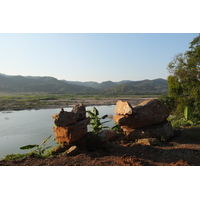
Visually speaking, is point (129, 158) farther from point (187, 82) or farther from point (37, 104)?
point (37, 104)

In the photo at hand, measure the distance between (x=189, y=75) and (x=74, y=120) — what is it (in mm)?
9554

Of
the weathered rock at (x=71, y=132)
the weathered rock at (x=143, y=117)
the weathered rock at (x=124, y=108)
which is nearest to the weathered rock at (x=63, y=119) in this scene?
the weathered rock at (x=71, y=132)

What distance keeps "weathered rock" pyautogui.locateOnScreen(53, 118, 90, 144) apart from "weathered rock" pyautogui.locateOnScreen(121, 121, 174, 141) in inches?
89.6

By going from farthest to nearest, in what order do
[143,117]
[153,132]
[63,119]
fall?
[143,117], [153,132], [63,119]

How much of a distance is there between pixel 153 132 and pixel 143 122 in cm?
58

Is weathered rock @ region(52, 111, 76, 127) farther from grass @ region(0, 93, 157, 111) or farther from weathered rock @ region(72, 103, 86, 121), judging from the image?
grass @ region(0, 93, 157, 111)

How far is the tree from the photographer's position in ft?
39.1

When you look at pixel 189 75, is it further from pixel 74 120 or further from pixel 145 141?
pixel 74 120

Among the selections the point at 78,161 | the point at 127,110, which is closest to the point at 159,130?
the point at 127,110

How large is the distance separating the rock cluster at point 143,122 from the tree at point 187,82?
428 centimetres

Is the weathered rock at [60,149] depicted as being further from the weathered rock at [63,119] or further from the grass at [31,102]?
the grass at [31,102]

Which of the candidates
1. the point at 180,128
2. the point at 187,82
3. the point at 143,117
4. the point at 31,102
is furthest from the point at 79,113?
the point at 31,102

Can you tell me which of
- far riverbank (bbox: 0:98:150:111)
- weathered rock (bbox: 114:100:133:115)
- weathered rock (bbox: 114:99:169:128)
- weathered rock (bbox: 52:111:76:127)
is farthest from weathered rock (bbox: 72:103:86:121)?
far riverbank (bbox: 0:98:150:111)

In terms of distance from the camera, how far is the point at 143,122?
7746 mm
